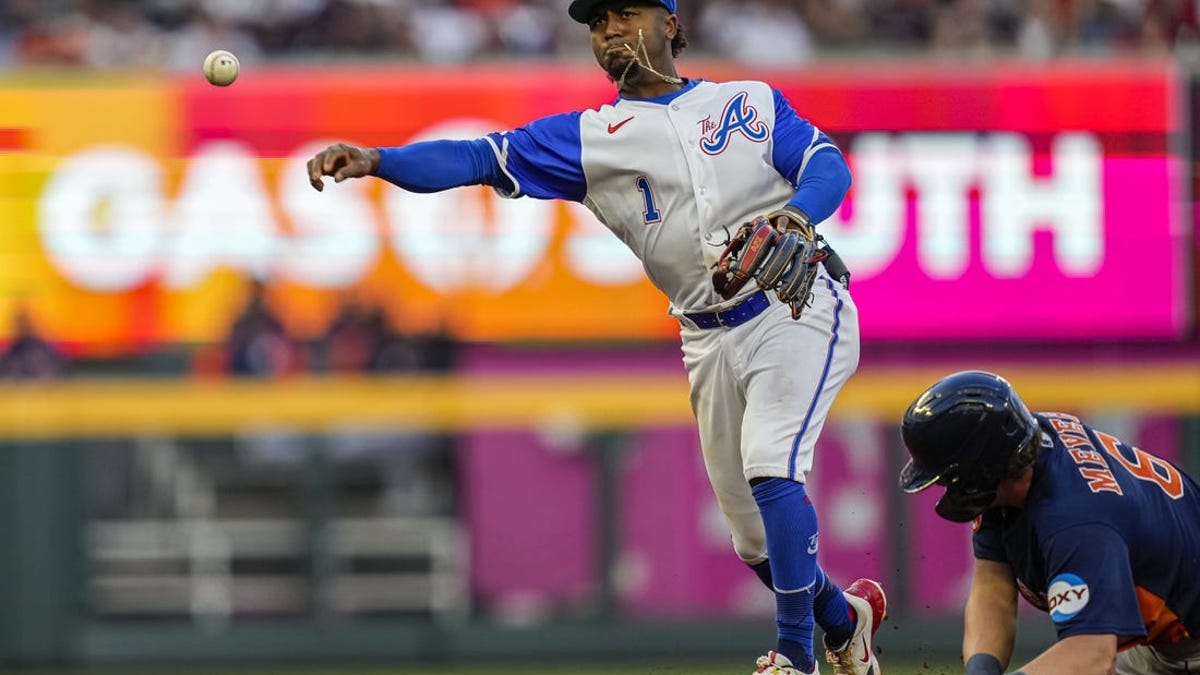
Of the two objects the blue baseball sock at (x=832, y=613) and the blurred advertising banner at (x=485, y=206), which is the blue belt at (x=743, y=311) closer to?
the blue baseball sock at (x=832, y=613)

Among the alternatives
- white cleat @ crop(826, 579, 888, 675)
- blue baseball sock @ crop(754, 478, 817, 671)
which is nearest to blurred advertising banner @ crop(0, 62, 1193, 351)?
white cleat @ crop(826, 579, 888, 675)

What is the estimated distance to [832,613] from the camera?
21.5 ft

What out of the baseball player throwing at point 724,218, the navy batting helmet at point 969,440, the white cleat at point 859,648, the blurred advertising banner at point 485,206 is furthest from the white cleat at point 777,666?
the blurred advertising banner at point 485,206

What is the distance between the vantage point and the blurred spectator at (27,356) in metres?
13.2

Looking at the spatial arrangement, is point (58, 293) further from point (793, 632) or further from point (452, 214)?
point (793, 632)

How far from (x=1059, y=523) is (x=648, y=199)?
1930mm

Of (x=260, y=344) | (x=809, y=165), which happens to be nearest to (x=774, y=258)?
(x=809, y=165)

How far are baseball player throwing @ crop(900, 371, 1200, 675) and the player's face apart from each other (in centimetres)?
167

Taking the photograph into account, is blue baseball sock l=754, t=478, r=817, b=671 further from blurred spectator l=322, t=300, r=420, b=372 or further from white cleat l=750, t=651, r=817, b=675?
blurred spectator l=322, t=300, r=420, b=372

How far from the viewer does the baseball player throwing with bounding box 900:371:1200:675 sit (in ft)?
16.4

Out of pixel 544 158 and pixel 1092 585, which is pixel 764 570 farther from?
Result: pixel 1092 585

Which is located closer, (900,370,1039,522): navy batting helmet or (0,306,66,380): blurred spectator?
(900,370,1039,522): navy batting helmet

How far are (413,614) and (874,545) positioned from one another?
3092 mm

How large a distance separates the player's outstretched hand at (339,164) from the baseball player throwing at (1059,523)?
5.94ft
